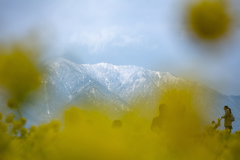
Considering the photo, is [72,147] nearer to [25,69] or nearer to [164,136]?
[164,136]

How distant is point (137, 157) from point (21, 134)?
5.12ft

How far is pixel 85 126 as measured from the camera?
104 inches

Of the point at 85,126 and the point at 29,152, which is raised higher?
the point at 85,126

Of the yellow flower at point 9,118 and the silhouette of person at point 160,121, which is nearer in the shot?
the yellow flower at point 9,118

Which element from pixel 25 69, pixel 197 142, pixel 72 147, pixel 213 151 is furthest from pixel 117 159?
pixel 25 69

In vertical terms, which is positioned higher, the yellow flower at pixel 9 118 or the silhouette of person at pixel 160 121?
the silhouette of person at pixel 160 121

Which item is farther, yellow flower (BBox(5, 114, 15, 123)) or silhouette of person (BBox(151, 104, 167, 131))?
silhouette of person (BBox(151, 104, 167, 131))

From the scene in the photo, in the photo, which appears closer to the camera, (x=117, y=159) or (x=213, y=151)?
(x=117, y=159)

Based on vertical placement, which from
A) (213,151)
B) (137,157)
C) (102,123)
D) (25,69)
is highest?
(213,151)

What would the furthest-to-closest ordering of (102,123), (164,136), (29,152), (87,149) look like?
(164,136)
(102,123)
(29,152)
(87,149)

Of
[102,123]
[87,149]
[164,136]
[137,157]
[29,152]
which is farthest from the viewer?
[164,136]

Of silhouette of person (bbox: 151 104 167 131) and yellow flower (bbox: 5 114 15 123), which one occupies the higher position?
silhouette of person (bbox: 151 104 167 131)

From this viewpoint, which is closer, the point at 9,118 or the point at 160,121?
the point at 9,118

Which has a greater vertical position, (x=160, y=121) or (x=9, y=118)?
(x=160, y=121)
